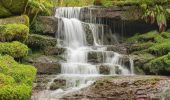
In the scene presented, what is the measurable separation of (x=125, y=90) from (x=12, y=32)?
220 inches

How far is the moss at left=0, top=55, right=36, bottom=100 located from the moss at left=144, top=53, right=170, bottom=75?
5996 millimetres

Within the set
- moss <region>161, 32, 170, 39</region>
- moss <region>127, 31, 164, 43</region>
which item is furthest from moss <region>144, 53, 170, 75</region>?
moss <region>161, 32, 170, 39</region>

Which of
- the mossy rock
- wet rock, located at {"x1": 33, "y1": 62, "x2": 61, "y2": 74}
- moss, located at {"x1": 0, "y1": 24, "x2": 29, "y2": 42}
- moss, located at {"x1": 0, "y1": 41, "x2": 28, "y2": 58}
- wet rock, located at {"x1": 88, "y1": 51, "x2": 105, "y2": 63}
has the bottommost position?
wet rock, located at {"x1": 33, "y1": 62, "x2": 61, "y2": 74}

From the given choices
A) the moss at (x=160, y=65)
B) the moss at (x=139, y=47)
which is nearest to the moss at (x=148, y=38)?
the moss at (x=139, y=47)

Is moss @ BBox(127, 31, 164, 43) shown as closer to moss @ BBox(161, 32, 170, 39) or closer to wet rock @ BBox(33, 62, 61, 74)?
moss @ BBox(161, 32, 170, 39)

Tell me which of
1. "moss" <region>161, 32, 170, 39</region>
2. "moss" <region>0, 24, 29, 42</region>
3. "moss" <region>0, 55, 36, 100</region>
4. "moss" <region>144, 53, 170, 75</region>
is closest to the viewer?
"moss" <region>0, 55, 36, 100</region>

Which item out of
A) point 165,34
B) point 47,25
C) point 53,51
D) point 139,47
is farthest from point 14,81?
point 165,34

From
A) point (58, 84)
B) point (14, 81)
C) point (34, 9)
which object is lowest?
point (58, 84)

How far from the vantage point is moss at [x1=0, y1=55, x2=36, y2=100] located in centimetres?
920

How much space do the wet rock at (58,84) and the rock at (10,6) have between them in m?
5.29

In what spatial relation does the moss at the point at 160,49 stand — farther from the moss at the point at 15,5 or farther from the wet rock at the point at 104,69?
the moss at the point at 15,5

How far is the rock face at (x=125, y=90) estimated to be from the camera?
35.9ft

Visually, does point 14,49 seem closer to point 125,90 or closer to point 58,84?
point 58,84

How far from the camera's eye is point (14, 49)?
14078 millimetres
